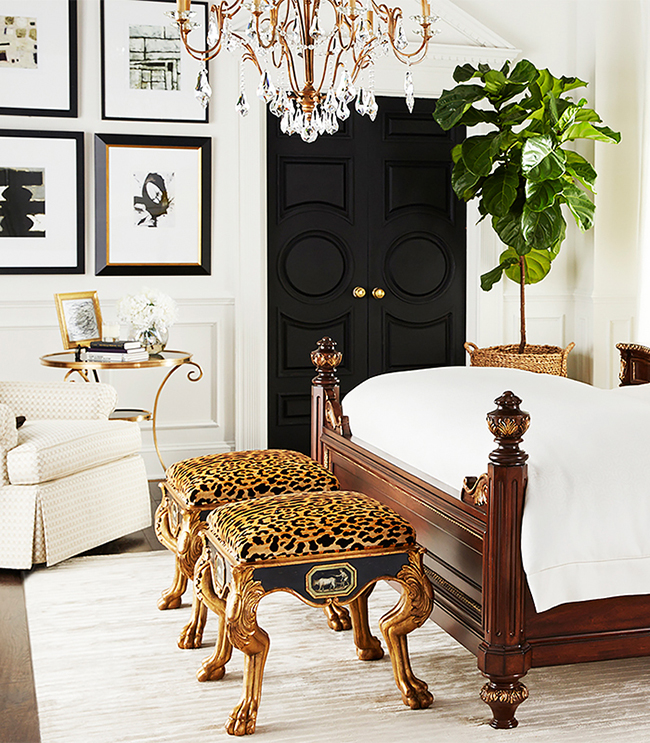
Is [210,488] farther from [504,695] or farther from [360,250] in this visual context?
[360,250]

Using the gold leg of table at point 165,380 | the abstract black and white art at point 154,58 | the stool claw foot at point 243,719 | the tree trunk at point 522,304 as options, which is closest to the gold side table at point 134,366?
the gold leg of table at point 165,380

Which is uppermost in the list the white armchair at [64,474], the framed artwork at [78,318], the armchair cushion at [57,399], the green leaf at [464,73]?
the green leaf at [464,73]

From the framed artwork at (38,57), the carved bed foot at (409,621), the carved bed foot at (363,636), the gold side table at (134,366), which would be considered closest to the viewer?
the carved bed foot at (409,621)

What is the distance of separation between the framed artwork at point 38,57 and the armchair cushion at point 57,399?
1.72 m

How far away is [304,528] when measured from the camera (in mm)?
2367

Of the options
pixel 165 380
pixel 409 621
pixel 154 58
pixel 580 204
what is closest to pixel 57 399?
pixel 165 380

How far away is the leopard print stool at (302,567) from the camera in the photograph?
230cm

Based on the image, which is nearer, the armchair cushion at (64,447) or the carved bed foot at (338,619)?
the carved bed foot at (338,619)

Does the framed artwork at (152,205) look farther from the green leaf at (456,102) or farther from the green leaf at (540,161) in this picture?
the green leaf at (540,161)

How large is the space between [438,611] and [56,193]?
3.50 m

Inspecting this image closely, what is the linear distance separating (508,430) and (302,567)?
2.04ft

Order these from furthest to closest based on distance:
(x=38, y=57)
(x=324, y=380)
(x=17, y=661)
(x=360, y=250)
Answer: (x=360, y=250)
(x=38, y=57)
(x=324, y=380)
(x=17, y=661)

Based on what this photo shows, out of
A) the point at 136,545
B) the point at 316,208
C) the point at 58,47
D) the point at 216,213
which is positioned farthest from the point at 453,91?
the point at 136,545

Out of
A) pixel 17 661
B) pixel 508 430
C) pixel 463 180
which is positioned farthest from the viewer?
pixel 463 180
